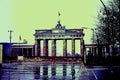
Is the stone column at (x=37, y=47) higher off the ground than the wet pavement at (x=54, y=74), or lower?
higher

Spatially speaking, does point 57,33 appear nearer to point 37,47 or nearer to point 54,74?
point 37,47

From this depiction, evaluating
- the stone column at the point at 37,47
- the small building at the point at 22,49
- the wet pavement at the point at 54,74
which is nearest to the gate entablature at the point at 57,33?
the stone column at the point at 37,47

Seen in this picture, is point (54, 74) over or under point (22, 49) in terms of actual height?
under

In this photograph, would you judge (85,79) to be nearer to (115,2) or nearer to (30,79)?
(30,79)

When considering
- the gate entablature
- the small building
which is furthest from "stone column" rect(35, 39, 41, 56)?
the small building

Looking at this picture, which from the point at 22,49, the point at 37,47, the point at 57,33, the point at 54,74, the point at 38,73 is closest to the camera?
the point at 54,74

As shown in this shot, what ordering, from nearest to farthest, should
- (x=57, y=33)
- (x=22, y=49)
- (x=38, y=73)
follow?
(x=38, y=73) < (x=57, y=33) < (x=22, y=49)

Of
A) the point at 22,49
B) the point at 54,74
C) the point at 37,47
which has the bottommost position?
the point at 54,74

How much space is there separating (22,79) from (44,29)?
9957cm

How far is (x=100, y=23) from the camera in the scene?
7000 cm

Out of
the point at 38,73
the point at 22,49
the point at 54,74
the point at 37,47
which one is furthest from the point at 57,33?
the point at 54,74

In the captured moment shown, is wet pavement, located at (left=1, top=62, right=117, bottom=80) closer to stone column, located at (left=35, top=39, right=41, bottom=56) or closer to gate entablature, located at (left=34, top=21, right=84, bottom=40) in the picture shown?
stone column, located at (left=35, top=39, right=41, bottom=56)

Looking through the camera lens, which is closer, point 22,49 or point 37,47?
point 37,47

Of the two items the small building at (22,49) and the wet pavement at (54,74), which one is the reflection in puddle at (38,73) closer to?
the wet pavement at (54,74)
